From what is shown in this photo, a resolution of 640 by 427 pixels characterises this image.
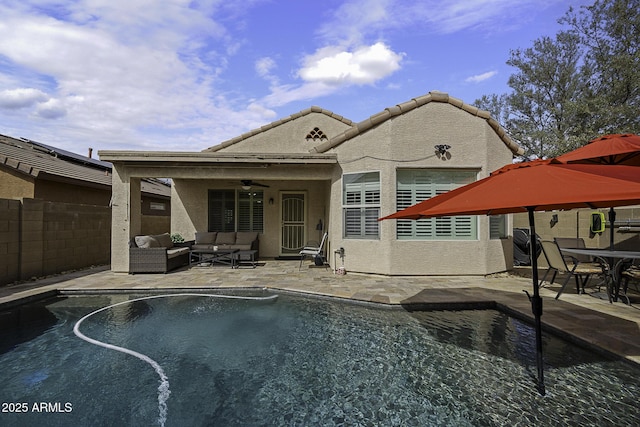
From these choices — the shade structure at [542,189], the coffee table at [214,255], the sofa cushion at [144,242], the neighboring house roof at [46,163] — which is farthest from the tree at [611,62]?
the neighboring house roof at [46,163]

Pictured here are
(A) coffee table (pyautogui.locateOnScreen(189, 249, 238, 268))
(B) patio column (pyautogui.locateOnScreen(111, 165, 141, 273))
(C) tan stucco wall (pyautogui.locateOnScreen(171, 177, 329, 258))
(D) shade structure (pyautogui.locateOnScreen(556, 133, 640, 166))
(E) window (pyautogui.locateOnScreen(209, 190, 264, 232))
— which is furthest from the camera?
(E) window (pyautogui.locateOnScreen(209, 190, 264, 232))

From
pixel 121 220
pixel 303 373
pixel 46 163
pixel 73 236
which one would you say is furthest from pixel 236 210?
pixel 303 373

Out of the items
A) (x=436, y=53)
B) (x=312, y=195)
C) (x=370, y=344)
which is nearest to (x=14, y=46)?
(x=312, y=195)

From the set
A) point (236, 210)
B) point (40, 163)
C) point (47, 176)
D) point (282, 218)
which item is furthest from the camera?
point (282, 218)

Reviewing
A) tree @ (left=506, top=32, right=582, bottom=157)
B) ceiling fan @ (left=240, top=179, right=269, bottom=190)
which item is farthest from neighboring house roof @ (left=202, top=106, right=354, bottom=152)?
tree @ (left=506, top=32, right=582, bottom=157)

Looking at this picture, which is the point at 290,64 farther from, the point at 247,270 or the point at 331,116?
the point at 247,270

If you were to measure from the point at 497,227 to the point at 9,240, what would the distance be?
479 inches

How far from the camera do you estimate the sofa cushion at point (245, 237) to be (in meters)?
11.0

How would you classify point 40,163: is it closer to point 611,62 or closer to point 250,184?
point 250,184

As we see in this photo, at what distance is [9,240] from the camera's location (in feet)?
23.8

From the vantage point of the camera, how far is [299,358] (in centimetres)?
396

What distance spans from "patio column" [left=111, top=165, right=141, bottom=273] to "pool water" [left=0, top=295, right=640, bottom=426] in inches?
128

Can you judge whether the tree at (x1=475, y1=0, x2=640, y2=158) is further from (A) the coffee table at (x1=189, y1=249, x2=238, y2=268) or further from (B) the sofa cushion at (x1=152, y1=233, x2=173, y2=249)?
(B) the sofa cushion at (x1=152, y1=233, x2=173, y2=249)

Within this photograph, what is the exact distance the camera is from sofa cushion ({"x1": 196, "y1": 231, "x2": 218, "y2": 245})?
36.4 feet
